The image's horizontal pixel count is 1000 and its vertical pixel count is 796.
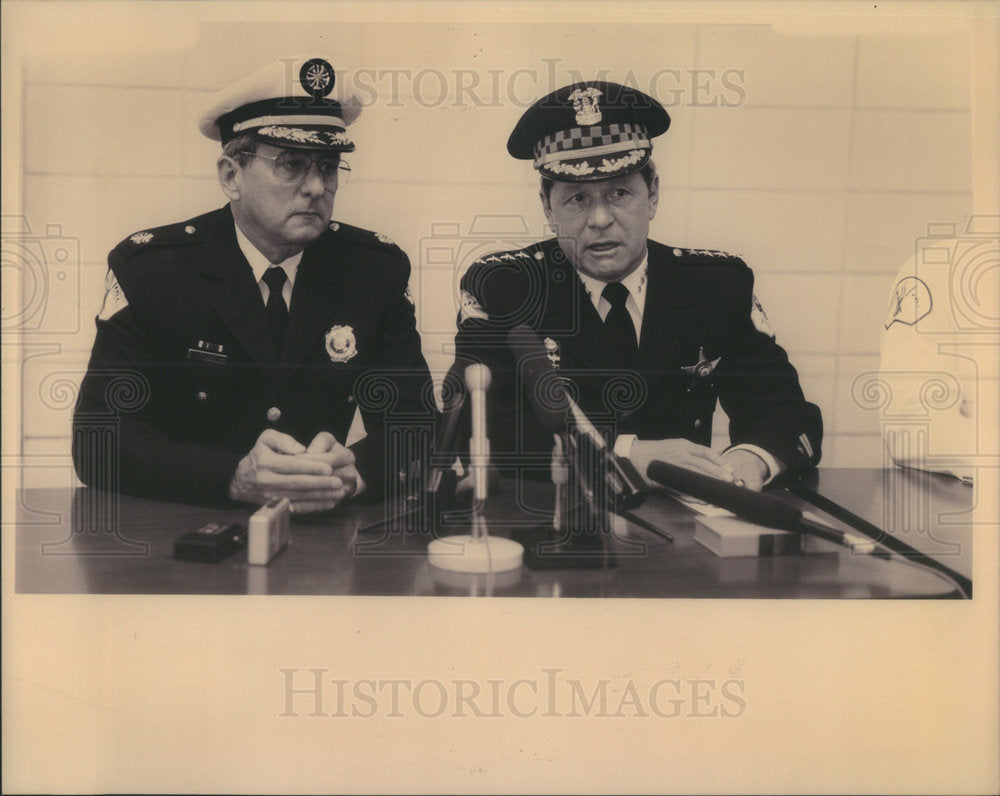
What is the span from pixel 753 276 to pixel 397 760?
3.49 feet

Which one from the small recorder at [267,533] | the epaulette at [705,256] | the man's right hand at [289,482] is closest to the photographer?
the small recorder at [267,533]

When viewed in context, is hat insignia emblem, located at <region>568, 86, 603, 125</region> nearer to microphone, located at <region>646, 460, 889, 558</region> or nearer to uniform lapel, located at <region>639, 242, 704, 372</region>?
uniform lapel, located at <region>639, 242, 704, 372</region>

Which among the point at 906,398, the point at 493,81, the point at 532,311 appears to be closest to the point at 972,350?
the point at 906,398

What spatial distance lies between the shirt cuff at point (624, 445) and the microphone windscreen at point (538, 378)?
12 centimetres

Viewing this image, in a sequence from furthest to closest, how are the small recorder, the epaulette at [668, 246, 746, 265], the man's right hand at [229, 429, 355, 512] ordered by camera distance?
the epaulette at [668, 246, 746, 265] < the man's right hand at [229, 429, 355, 512] < the small recorder

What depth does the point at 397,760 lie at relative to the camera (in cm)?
168

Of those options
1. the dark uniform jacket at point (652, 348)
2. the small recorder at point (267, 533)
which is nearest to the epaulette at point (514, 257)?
the dark uniform jacket at point (652, 348)

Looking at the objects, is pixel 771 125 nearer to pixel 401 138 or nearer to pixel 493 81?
pixel 493 81

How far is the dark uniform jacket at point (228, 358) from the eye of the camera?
167 cm

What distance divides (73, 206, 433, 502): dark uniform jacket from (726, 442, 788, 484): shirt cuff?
1.79 ft

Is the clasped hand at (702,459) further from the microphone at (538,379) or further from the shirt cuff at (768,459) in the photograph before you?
the microphone at (538,379)

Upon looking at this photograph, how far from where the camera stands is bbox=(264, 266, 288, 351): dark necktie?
1678mm

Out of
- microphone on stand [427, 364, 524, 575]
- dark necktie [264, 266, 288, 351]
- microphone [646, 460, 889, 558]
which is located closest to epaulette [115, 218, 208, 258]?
dark necktie [264, 266, 288, 351]

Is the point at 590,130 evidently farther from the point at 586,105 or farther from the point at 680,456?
the point at 680,456
